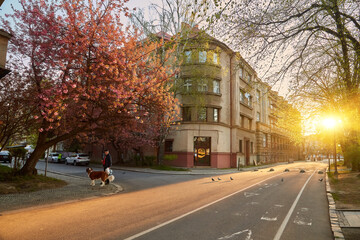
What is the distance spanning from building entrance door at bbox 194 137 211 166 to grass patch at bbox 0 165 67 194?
1771cm

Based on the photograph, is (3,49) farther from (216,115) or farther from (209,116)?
(216,115)

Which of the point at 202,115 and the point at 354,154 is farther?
the point at 202,115

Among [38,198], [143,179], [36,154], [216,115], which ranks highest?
[216,115]

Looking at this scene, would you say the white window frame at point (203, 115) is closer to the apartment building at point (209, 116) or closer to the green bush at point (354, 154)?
the apartment building at point (209, 116)

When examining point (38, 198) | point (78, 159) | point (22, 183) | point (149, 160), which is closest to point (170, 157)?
point (149, 160)

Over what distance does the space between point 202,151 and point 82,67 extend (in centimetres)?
2066

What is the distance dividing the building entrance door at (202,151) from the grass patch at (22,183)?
58.1ft

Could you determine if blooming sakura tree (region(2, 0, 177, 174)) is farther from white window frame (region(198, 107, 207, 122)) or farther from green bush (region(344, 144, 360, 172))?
green bush (region(344, 144, 360, 172))

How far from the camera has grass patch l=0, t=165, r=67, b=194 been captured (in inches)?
387

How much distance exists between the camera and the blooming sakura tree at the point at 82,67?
939 cm

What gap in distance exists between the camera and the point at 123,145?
91.3ft

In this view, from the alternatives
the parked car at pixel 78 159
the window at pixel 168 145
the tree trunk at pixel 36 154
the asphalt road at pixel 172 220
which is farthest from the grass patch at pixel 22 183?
the parked car at pixel 78 159

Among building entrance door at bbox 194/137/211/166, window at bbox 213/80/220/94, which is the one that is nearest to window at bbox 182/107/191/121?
building entrance door at bbox 194/137/211/166

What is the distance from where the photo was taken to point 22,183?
35.6 feet
